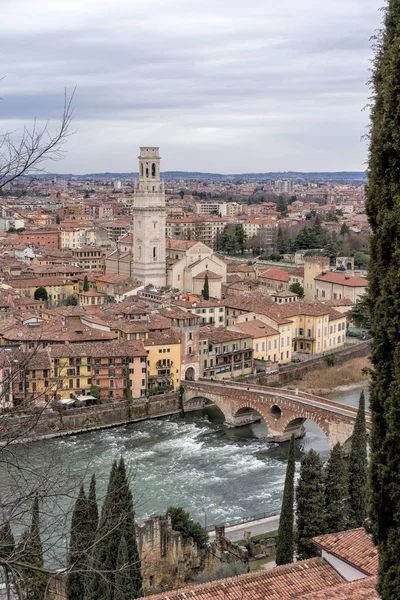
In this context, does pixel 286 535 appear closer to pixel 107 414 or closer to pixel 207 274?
pixel 107 414

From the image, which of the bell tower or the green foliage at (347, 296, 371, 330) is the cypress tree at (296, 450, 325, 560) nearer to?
the green foliage at (347, 296, 371, 330)

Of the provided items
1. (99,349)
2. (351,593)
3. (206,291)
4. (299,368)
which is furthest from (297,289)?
(351,593)

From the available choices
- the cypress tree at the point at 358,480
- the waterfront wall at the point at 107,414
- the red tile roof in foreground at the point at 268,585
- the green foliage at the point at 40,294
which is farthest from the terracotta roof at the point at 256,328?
the red tile roof in foreground at the point at 268,585

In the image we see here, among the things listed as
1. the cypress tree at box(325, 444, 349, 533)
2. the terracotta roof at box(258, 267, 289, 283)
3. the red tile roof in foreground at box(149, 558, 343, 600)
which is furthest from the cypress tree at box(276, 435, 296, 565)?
the terracotta roof at box(258, 267, 289, 283)

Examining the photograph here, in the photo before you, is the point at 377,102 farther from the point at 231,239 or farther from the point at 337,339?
the point at 231,239

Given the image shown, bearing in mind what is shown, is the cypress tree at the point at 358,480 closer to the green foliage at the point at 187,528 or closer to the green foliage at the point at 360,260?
the green foliage at the point at 187,528

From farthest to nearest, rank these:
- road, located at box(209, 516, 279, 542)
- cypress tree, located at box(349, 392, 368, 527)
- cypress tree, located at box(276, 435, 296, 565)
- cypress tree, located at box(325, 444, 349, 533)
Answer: road, located at box(209, 516, 279, 542) < cypress tree, located at box(349, 392, 368, 527) < cypress tree, located at box(325, 444, 349, 533) < cypress tree, located at box(276, 435, 296, 565)

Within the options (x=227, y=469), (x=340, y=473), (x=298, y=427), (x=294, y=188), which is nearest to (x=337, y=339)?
(x=298, y=427)
